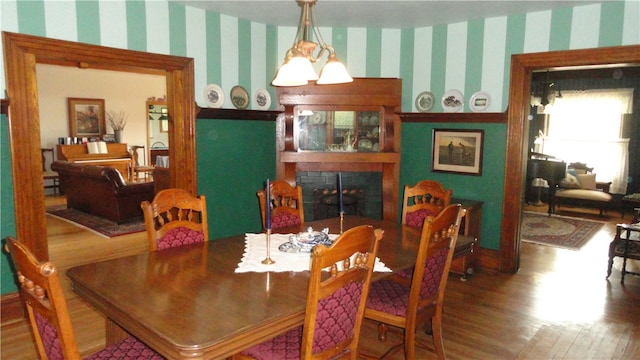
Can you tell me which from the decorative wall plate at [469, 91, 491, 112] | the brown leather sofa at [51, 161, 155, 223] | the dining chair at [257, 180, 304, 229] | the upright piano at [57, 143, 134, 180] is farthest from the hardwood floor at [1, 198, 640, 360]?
the upright piano at [57, 143, 134, 180]

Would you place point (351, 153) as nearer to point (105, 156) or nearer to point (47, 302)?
point (47, 302)

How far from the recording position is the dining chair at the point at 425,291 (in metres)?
2.27

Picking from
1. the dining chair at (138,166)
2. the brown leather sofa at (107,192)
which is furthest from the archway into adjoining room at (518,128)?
the dining chair at (138,166)

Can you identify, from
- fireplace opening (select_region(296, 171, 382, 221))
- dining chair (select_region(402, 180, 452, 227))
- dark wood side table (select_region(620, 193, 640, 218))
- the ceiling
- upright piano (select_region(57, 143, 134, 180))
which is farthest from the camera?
upright piano (select_region(57, 143, 134, 180))

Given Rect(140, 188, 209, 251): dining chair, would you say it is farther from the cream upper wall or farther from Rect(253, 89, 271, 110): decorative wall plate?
the cream upper wall

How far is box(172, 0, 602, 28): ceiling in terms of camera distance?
13.0ft

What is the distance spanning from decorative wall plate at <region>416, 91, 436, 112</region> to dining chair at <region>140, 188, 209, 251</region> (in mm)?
2944

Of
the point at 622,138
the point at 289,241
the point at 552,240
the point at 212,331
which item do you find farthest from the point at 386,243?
the point at 622,138

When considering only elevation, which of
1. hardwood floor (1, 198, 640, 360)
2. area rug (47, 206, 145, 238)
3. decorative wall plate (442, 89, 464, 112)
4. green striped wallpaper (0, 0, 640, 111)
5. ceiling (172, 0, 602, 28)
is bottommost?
hardwood floor (1, 198, 640, 360)

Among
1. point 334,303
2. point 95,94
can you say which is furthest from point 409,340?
point 95,94

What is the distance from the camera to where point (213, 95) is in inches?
173

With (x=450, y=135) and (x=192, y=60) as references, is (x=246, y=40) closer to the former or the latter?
(x=192, y=60)

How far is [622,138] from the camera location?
27.1ft

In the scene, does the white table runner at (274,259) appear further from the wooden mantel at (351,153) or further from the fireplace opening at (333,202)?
the fireplace opening at (333,202)
